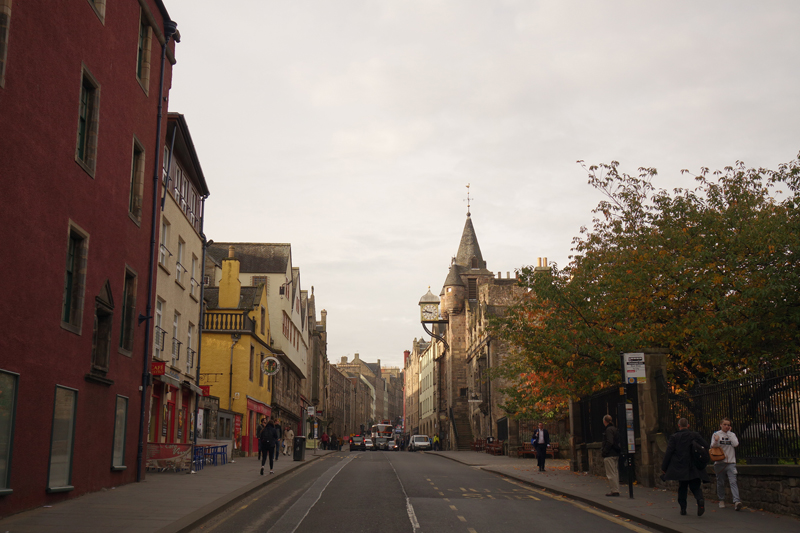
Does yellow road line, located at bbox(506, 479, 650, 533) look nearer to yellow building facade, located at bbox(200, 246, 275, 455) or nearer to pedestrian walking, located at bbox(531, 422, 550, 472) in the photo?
pedestrian walking, located at bbox(531, 422, 550, 472)

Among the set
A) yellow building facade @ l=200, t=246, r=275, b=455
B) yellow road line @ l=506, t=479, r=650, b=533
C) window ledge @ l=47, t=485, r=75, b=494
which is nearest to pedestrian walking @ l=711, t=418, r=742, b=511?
yellow road line @ l=506, t=479, r=650, b=533

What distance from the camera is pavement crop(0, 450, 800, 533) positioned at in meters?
10.2

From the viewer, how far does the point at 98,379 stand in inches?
584

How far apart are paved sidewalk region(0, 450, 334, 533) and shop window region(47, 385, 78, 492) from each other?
413 mm

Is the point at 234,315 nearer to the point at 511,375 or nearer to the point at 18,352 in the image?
the point at 511,375

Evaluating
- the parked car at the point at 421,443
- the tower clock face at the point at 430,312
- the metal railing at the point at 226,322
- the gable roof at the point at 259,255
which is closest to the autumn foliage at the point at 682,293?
the metal railing at the point at 226,322

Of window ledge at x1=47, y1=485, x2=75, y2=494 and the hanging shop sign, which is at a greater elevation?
the hanging shop sign

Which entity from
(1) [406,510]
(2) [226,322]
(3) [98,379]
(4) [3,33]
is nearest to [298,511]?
(1) [406,510]

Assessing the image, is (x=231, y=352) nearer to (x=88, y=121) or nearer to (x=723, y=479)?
(x=88, y=121)

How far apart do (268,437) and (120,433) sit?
5690 millimetres

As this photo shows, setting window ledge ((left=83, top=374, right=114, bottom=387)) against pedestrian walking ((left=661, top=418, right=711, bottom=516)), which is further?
window ledge ((left=83, top=374, right=114, bottom=387))

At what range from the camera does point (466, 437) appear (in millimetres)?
64938

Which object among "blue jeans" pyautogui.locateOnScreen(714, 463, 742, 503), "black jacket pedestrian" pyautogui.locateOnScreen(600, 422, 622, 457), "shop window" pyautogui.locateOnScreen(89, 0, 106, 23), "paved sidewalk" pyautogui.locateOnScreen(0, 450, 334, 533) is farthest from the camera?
"black jacket pedestrian" pyautogui.locateOnScreen(600, 422, 622, 457)

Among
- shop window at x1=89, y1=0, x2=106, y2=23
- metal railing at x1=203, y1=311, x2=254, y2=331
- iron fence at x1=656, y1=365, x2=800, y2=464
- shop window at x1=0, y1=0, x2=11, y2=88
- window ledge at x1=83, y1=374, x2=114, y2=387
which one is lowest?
iron fence at x1=656, y1=365, x2=800, y2=464
